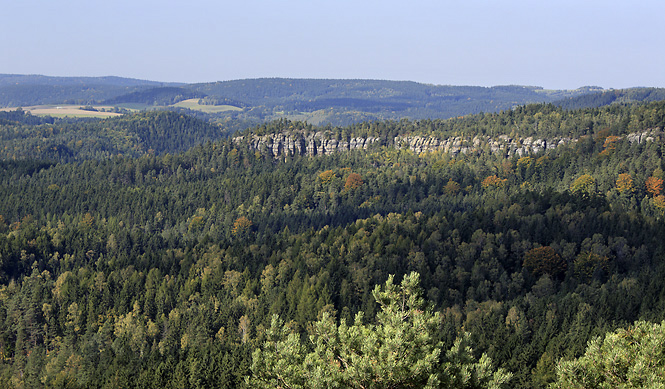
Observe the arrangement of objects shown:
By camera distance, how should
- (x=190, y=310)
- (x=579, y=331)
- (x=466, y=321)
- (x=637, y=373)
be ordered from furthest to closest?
(x=190, y=310)
(x=466, y=321)
(x=579, y=331)
(x=637, y=373)

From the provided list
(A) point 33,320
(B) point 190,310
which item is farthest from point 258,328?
(A) point 33,320

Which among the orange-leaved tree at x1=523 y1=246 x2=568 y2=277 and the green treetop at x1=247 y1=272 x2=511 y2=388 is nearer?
the green treetop at x1=247 y1=272 x2=511 y2=388

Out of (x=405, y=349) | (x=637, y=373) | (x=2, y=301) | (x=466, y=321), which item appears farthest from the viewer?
(x=2, y=301)

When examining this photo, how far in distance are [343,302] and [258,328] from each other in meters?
25.0

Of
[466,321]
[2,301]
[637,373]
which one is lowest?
[2,301]

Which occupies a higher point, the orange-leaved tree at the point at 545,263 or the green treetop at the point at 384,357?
the green treetop at the point at 384,357

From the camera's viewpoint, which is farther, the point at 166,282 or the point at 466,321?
the point at 166,282

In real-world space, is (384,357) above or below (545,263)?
above

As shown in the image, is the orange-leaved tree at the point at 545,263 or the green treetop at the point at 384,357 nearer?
the green treetop at the point at 384,357

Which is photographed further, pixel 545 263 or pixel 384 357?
pixel 545 263

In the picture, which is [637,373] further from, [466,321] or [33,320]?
[33,320]

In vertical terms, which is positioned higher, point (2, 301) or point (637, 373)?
point (637, 373)

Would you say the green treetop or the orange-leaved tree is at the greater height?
the green treetop

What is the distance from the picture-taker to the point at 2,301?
181 metres
